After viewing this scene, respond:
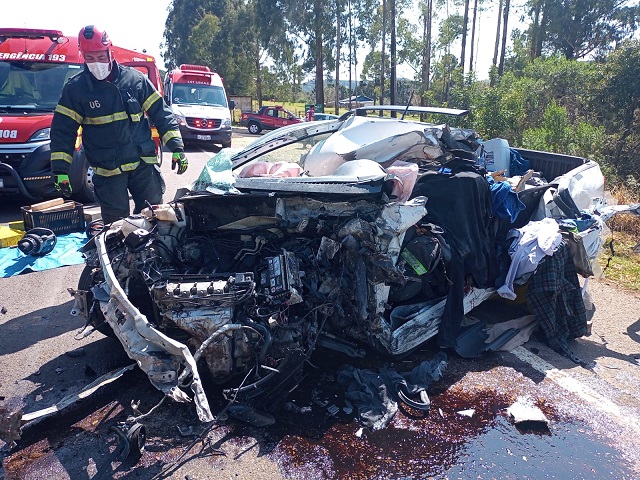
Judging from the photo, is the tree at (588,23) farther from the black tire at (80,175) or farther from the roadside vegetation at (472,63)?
the black tire at (80,175)

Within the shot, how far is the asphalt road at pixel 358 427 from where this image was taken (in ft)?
8.48

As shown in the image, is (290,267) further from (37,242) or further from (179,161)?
(37,242)

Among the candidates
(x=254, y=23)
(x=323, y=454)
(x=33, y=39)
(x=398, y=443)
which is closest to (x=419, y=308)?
(x=398, y=443)

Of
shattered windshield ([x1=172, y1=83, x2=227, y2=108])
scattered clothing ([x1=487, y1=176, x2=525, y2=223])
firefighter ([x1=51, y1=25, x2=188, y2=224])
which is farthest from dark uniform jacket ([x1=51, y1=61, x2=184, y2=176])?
shattered windshield ([x1=172, y1=83, x2=227, y2=108])

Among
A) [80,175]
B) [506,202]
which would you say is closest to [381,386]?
[506,202]

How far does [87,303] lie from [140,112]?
6.05 ft

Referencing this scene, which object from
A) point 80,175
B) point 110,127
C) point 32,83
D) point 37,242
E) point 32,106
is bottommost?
point 37,242

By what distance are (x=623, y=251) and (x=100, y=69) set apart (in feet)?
20.4

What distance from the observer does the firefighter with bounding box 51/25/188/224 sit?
4.27 meters

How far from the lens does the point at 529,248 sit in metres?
3.85

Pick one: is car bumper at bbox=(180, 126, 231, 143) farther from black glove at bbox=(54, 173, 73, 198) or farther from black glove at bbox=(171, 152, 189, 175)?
black glove at bbox=(54, 173, 73, 198)

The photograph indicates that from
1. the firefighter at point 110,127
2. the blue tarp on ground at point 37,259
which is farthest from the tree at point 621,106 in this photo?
the blue tarp on ground at point 37,259

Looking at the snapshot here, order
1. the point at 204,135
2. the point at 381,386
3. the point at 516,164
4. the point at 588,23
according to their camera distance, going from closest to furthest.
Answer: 1. the point at 381,386
2. the point at 516,164
3. the point at 204,135
4. the point at 588,23

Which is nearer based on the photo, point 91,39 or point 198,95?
point 91,39
